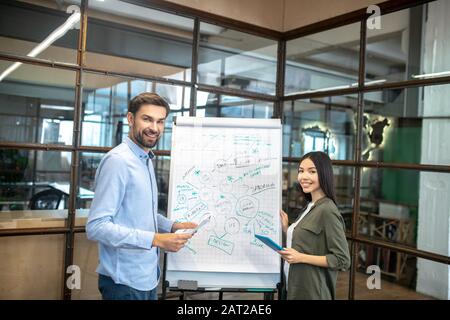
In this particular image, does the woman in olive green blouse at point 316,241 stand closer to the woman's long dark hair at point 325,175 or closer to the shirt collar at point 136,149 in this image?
the woman's long dark hair at point 325,175

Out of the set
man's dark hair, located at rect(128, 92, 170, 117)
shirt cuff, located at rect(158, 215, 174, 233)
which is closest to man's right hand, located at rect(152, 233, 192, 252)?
shirt cuff, located at rect(158, 215, 174, 233)

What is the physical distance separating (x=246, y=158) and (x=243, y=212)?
0.31 m

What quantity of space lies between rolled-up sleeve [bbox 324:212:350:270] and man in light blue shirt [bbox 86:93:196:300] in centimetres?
70

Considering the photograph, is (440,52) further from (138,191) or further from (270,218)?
(138,191)

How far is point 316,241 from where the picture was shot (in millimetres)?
1892

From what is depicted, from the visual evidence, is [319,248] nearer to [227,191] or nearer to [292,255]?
[292,255]

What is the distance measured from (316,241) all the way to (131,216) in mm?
944

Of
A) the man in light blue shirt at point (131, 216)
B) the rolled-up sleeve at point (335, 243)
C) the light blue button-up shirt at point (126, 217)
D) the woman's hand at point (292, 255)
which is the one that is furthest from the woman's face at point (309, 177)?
the light blue button-up shirt at point (126, 217)

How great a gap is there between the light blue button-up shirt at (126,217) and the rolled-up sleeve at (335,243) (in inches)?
34.0

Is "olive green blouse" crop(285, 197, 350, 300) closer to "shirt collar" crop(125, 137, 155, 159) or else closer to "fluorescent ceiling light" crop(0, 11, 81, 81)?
"shirt collar" crop(125, 137, 155, 159)

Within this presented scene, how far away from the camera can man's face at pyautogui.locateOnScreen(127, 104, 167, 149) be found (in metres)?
1.93
